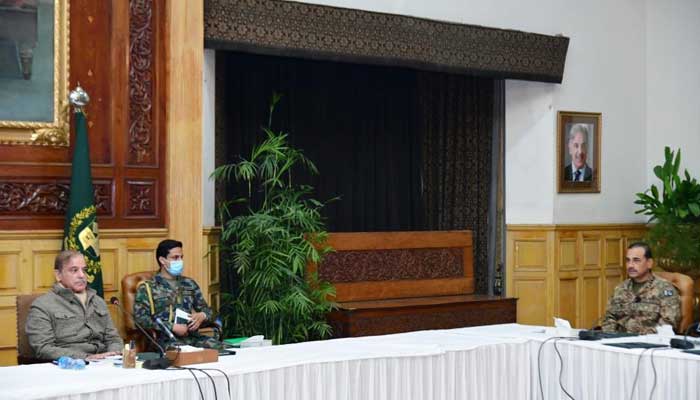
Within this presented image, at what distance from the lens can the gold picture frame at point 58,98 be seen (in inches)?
276

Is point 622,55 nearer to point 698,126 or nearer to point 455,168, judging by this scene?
point 698,126

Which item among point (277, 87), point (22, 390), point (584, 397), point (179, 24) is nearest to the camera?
point (22, 390)

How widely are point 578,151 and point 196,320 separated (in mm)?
5079

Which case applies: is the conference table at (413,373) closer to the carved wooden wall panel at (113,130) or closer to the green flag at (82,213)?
the green flag at (82,213)

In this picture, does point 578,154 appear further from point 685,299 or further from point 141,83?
point 141,83

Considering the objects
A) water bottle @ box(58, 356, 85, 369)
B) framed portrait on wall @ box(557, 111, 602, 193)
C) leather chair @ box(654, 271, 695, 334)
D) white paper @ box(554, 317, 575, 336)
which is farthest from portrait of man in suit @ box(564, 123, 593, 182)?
water bottle @ box(58, 356, 85, 369)

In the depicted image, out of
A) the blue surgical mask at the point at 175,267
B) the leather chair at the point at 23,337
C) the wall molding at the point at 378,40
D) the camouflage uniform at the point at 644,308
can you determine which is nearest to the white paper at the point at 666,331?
the camouflage uniform at the point at 644,308

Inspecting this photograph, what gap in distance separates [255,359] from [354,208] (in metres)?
5.59

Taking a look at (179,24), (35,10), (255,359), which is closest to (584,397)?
(255,359)

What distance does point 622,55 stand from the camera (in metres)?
10.4

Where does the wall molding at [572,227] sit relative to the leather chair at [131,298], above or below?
above

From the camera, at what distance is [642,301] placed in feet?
21.6

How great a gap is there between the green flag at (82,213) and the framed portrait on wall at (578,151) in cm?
499

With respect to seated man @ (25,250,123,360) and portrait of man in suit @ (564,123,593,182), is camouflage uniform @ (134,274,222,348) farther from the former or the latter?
portrait of man in suit @ (564,123,593,182)
